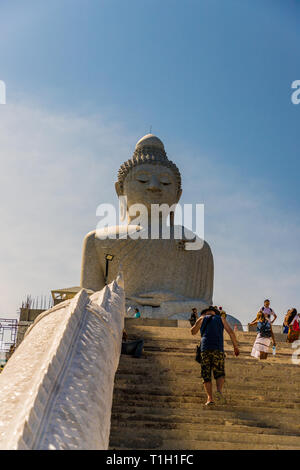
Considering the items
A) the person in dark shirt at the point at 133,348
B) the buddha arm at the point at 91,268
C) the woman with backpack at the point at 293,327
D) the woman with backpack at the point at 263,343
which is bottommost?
the person in dark shirt at the point at 133,348

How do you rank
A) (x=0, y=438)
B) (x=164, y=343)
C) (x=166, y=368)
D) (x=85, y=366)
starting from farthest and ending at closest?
1. (x=164, y=343)
2. (x=166, y=368)
3. (x=85, y=366)
4. (x=0, y=438)

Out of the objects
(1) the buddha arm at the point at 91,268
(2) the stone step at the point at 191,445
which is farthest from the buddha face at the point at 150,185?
(2) the stone step at the point at 191,445

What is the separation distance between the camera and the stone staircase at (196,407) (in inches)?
185

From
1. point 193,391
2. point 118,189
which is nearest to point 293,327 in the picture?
point 193,391

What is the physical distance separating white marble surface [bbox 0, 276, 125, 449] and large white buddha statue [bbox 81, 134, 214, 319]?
1164 cm

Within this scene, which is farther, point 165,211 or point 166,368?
point 165,211

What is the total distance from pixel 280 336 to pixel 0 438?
31.2 ft

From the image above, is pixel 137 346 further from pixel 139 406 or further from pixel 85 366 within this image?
pixel 85 366

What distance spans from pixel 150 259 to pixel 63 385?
44.8 feet

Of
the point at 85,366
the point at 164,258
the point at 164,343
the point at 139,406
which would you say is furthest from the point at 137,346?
the point at 164,258

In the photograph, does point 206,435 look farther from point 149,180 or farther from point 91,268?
point 149,180

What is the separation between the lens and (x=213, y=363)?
5.92 meters

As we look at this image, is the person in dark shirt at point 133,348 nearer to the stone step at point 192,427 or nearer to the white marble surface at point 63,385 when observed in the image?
the stone step at point 192,427

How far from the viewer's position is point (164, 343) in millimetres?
9086
